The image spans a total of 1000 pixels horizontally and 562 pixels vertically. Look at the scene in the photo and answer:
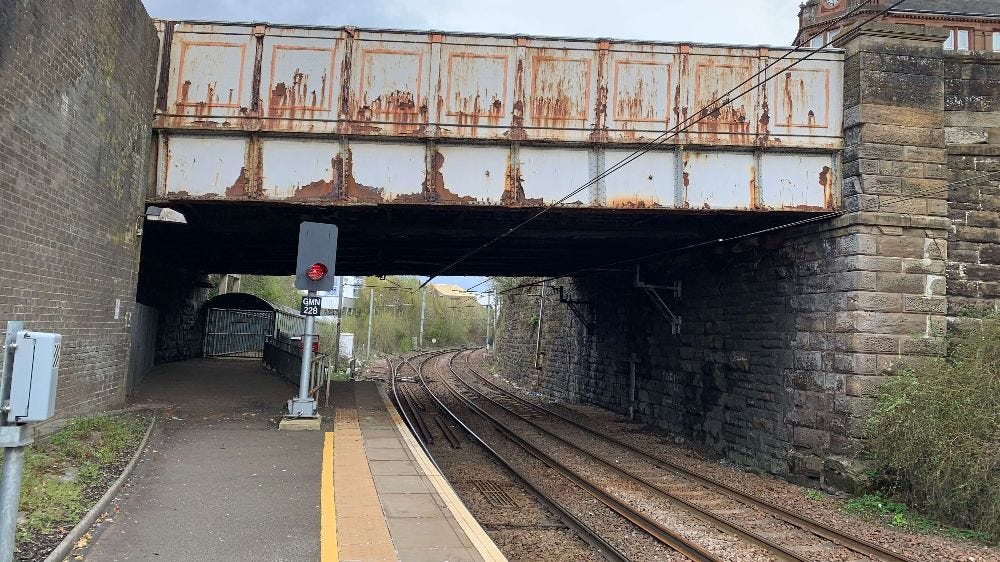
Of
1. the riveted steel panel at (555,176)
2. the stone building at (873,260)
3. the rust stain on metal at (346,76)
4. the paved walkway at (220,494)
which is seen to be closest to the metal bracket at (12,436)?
the paved walkway at (220,494)

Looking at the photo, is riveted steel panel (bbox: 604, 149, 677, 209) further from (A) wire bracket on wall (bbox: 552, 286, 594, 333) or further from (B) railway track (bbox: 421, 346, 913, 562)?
(A) wire bracket on wall (bbox: 552, 286, 594, 333)

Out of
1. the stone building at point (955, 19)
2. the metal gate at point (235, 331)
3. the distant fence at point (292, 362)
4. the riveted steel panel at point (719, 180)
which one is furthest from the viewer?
the metal gate at point (235, 331)

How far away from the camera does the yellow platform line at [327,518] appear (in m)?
5.25

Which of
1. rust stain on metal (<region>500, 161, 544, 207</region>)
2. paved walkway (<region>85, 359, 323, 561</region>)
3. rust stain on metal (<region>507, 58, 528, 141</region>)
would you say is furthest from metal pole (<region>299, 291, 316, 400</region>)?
rust stain on metal (<region>507, 58, 528, 141</region>)

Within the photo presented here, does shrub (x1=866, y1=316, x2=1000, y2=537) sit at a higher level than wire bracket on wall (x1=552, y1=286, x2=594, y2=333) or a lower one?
lower

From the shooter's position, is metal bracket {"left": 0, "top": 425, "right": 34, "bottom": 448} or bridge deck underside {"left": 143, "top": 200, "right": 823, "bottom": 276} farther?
bridge deck underside {"left": 143, "top": 200, "right": 823, "bottom": 276}

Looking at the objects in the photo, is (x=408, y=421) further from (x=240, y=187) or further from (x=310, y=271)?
(x=240, y=187)

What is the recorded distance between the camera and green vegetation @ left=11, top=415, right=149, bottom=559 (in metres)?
5.30

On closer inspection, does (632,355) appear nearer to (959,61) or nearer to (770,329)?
(770,329)

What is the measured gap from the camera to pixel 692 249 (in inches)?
611

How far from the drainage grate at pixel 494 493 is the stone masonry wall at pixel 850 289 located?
5.04m

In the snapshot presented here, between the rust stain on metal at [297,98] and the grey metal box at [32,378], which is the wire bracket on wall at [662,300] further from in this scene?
the grey metal box at [32,378]

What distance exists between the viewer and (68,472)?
22.9 ft

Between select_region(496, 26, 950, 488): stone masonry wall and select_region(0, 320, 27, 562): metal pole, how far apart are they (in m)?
10.4
